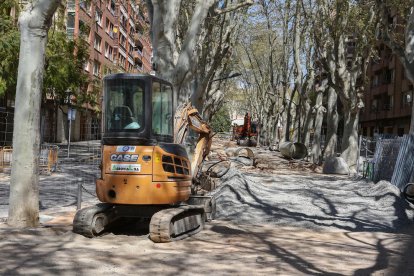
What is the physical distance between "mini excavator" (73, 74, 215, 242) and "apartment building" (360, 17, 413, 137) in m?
39.8

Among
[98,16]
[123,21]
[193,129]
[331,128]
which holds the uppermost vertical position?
[123,21]

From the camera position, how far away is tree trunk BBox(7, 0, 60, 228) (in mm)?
8289

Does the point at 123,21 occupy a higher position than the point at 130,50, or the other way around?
the point at 123,21

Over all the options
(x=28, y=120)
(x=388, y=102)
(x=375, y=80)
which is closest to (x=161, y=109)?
(x=28, y=120)

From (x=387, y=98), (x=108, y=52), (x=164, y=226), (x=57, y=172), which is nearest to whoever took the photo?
(x=164, y=226)

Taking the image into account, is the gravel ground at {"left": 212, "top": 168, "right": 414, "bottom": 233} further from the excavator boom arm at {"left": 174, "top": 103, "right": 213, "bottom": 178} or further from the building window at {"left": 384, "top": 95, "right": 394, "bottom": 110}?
the building window at {"left": 384, "top": 95, "right": 394, "bottom": 110}

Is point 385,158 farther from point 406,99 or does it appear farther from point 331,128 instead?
point 406,99

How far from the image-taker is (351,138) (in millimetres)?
22422

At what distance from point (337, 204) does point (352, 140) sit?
35.5 feet

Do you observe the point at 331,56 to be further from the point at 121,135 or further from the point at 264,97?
the point at 264,97

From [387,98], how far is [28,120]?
51.5 metres

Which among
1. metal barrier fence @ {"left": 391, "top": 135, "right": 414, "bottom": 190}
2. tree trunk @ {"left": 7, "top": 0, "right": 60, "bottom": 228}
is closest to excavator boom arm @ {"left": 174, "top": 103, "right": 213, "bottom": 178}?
tree trunk @ {"left": 7, "top": 0, "right": 60, "bottom": 228}

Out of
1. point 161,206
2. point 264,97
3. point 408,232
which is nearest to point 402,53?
point 408,232

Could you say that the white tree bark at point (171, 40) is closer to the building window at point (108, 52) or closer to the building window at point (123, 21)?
the building window at point (108, 52)
